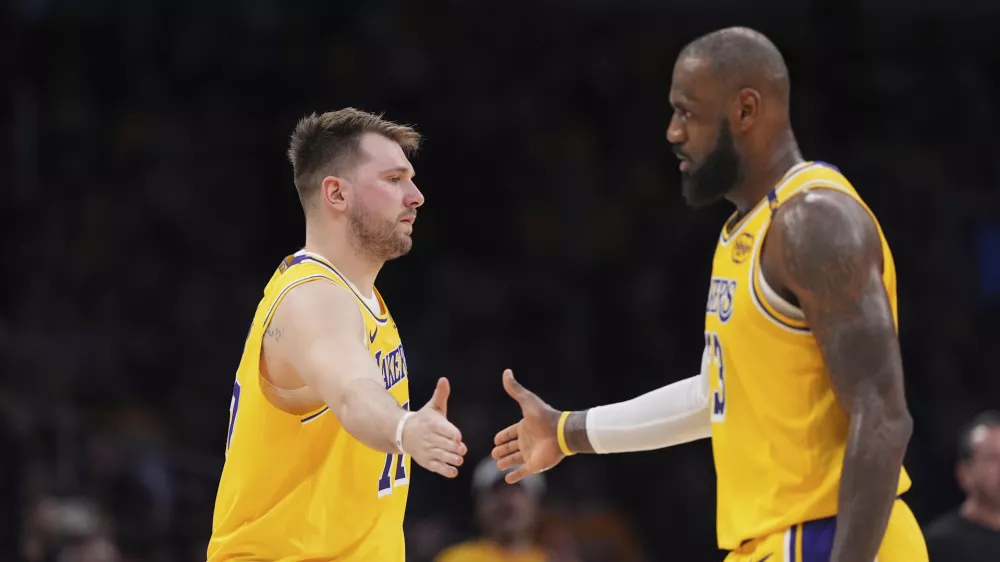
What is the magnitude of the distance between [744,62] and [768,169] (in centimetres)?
33

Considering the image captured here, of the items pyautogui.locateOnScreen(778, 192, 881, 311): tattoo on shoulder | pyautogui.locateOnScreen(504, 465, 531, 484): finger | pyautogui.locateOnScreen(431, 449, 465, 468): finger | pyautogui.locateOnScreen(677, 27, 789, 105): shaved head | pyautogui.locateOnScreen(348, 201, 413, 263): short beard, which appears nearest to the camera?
pyautogui.locateOnScreen(431, 449, 465, 468): finger

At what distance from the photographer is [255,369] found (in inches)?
167

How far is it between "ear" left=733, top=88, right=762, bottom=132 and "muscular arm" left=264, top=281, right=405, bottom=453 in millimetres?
1343

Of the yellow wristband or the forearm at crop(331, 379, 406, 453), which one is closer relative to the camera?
the forearm at crop(331, 379, 406, 453)

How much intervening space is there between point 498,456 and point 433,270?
6.67m

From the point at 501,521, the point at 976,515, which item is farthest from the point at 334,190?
the point at 976,515

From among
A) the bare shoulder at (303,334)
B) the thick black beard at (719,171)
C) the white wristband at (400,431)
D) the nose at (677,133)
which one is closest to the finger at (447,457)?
the white wristband at (400,431)

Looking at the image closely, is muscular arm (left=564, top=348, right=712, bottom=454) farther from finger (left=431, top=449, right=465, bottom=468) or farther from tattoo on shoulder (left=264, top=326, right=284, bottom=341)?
finger (left=431, top=449, right=465, bottom=468)

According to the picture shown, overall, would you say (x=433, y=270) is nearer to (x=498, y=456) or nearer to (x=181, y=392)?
(x=181, y=392)

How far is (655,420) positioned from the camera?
176 inches

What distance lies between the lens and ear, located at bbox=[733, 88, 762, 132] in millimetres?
3789

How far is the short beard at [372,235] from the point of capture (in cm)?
450

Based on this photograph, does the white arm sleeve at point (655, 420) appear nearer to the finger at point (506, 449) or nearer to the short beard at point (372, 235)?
the finger at point (506, 449)

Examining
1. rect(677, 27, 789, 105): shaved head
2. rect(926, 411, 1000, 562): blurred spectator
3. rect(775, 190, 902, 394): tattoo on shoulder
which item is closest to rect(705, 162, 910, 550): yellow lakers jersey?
rect(775, 190, 902, 394): tattoo on shoulder
